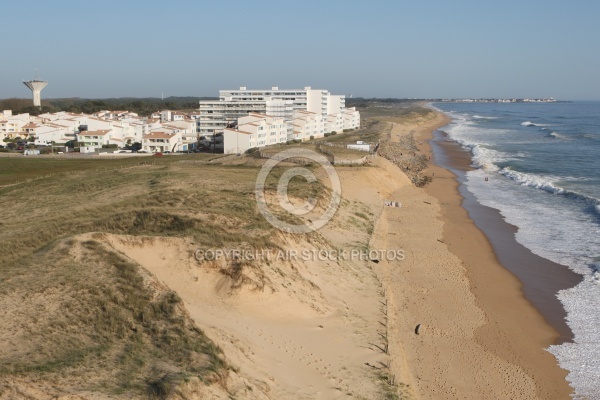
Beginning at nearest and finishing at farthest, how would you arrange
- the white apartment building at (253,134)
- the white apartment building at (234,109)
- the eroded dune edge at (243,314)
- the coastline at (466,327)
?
the eroded dune edge at (243,314) → the coastline at (466,327) → the white apartment building at (253,134) → the white apartment building at (234,109)

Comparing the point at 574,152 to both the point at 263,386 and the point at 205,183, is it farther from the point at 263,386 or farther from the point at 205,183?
the point at 263,386

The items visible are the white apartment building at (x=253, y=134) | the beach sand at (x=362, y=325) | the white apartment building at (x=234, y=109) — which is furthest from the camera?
the white apartment building at (x=234, y=109)

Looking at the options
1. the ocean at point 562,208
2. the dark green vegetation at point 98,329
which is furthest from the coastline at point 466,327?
the dark green vegetation at point 98,329

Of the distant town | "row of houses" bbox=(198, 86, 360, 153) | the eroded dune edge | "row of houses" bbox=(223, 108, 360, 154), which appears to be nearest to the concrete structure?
the distant town

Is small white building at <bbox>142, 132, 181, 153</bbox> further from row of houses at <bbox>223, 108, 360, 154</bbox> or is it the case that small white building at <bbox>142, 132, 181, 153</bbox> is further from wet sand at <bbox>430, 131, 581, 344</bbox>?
wet sand at <bbox>430, 131, 581, 344</bbox>

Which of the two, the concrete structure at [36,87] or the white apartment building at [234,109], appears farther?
the concrete structure at [36,87]

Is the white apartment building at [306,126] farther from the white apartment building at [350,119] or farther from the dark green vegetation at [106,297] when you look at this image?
the dark green vegetation at [106,297]

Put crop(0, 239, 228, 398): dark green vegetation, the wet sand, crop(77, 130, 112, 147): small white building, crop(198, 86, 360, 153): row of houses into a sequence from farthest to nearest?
crop(77, 130, 112, 147): small white building < crop(198, 86, 360, 153): row of houses < the wet sand < crop(0, 239, 228, 398): dark green vegetation

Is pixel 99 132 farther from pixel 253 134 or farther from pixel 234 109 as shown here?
pixel 253 134
